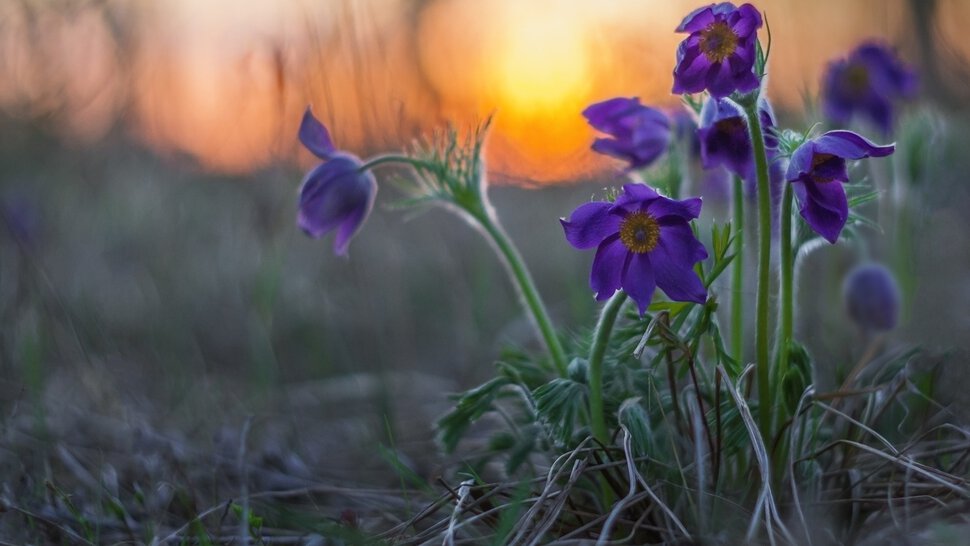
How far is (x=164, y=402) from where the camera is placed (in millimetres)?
2270

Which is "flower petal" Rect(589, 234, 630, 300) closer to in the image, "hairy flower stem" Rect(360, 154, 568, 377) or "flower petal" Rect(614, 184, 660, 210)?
"flower petal" Rect(614, 184, 660, 210)

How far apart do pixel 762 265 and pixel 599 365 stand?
0.25 m

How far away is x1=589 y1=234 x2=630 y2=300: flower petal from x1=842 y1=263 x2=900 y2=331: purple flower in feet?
2.96

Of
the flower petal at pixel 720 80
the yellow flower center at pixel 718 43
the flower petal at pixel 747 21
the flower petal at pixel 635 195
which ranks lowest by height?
the flower petal at pixel 635 195

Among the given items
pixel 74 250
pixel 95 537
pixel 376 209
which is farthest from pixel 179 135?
pixel 95 537

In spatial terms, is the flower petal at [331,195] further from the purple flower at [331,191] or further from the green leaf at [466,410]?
the green leaf at [466,410]

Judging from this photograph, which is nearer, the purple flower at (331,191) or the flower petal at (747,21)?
the flower petal at (747,21)

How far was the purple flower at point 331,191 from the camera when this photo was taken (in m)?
1.46

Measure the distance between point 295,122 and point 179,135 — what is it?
1239 millimetres

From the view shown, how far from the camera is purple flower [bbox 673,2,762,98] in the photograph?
109 centimetres

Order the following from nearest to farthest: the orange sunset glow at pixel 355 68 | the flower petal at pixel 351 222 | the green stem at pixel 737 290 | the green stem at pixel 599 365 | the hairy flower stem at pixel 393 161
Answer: the green stem at pixel 599 365 → the green stem at pixel 737 290 → the hairy flower stem at pixel 393 161 → the flower petal at pixel 351 222 → the orange sunset glow at pixel 355 68

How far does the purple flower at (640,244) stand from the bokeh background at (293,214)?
1.29 ft

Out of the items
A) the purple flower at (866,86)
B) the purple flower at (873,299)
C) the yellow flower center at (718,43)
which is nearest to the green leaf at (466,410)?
the yellow flower center at (718,43)

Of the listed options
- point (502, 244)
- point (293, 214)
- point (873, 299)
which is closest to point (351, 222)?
point (502, 244)
